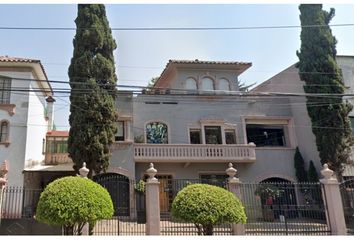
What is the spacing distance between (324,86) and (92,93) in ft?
46.1

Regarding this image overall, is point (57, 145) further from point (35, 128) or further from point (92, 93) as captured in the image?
point (92, 93)

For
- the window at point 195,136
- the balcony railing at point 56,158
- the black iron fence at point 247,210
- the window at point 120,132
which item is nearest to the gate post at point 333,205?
the black iron fence at point 247,210

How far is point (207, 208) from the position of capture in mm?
9898

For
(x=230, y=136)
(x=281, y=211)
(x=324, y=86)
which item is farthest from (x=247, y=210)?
(x=324, y=86)

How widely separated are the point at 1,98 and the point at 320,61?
63.4 feet

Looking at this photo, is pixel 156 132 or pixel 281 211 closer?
pixel 281 211

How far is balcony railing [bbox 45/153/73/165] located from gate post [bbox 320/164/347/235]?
47.6 feet

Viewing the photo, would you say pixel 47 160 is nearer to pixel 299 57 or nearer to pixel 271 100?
pixel 271 100

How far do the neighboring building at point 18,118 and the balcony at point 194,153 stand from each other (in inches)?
241

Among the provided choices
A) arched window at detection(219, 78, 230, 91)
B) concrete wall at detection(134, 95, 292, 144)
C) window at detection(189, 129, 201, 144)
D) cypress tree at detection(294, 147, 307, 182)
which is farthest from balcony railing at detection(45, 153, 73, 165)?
cypress tree at detection(294, 147, 307, 182)

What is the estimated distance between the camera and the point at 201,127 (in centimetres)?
2273

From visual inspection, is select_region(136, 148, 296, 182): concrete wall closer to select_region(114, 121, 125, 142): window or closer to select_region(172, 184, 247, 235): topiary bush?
select_region(114, 121, 125, 142): window

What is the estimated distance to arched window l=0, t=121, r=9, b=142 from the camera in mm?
18438

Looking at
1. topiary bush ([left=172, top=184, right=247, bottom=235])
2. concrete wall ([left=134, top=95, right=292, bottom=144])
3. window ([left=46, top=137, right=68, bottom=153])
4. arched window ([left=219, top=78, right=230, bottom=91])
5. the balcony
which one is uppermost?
arched window ([left=219, top=78, right=230, bottom=91])
